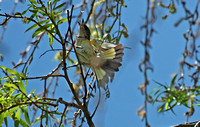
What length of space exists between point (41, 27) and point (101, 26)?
1.83ft

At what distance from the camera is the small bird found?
5.23ft

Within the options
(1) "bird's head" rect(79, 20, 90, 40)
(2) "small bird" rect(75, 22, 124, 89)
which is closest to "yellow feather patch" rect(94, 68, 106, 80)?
(2) "small bird" rect(75, 22, 124, 89)

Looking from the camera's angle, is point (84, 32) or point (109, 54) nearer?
point (109, 54)

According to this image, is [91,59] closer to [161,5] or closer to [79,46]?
[79,46]

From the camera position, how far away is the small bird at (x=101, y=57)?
5.23 feet

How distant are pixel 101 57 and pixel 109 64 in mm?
52

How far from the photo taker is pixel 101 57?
5.41ft

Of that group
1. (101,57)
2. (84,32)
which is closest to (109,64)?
(101,57)

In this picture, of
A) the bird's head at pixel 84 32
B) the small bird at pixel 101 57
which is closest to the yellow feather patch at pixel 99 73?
the small bird at pixel 101 57

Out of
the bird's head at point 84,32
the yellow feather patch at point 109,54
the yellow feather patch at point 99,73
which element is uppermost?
the bird's head at point 84,32

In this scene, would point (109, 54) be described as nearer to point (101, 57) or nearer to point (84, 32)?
point (101, 57)

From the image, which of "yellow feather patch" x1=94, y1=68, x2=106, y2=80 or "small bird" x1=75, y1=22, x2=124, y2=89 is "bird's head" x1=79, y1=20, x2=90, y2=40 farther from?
"yellow feather patch" x1=94, y1=68, x2=106, y2=80

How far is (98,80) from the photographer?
158 cm

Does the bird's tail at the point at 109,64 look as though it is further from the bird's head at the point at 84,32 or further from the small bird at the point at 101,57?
the bird's head at the point at 84,32
